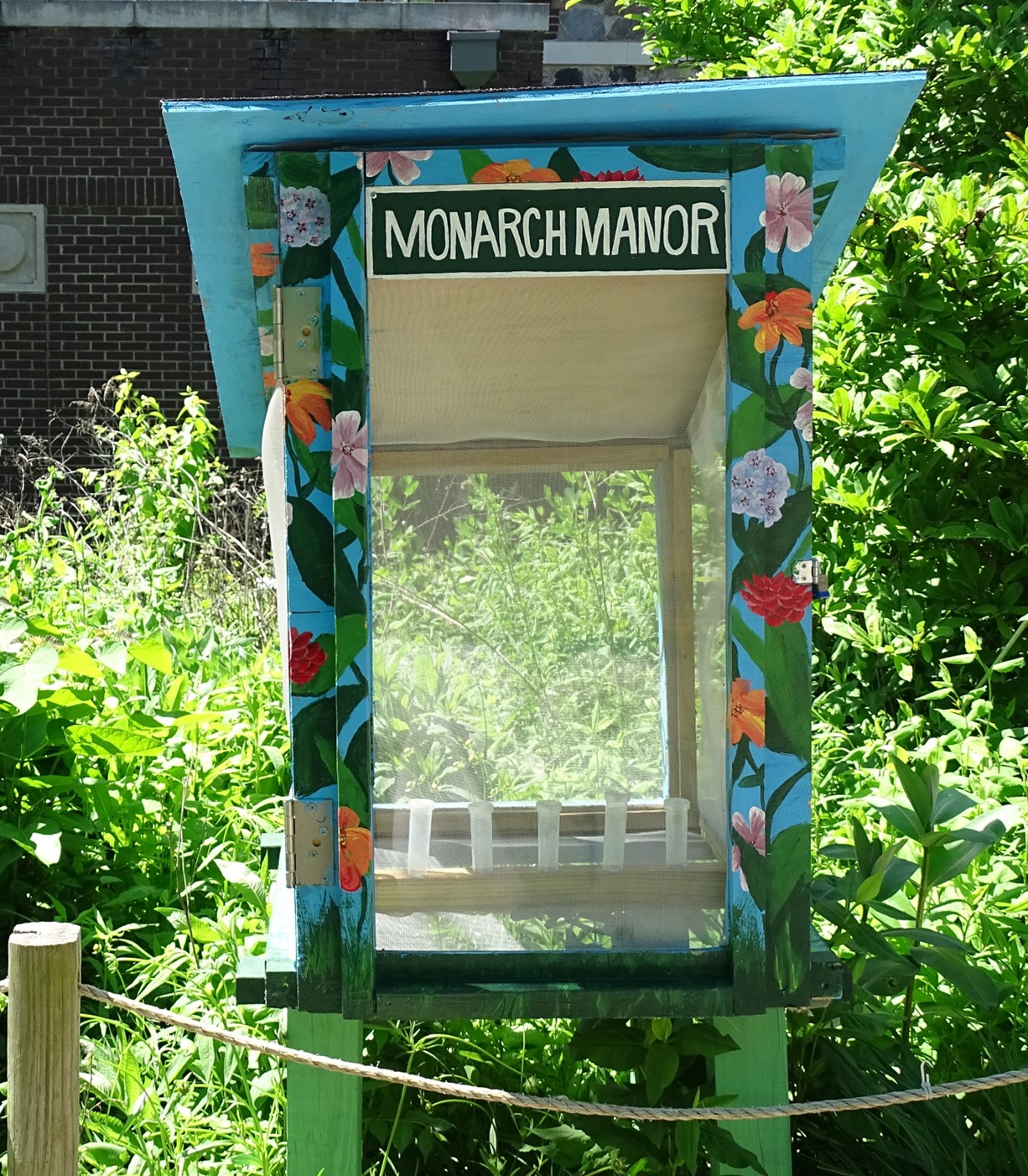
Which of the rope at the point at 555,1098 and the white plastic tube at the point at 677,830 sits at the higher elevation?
the white plastic tube at the point at 677,830

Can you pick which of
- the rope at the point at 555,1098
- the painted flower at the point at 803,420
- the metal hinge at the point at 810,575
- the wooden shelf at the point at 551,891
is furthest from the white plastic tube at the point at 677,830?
the painted flower at the point at 803,420

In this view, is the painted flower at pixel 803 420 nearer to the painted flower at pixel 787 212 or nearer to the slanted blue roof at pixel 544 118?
the painted flower at pixel 787 212

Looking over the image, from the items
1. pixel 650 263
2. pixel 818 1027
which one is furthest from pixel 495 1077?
pixel 650 263

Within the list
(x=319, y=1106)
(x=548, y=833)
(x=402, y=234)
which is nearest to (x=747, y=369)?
(x=402, y=234)

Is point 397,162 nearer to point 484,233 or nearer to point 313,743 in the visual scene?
point 484,233

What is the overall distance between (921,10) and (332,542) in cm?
344

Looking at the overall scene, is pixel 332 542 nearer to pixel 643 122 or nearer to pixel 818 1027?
pixel 643 122

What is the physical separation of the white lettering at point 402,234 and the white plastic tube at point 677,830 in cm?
108

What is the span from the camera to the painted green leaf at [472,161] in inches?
75.1

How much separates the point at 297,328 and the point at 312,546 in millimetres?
333

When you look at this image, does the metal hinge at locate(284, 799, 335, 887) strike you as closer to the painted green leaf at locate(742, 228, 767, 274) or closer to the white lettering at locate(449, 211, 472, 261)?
the white lettering at locate(449, 211, 472, 261)

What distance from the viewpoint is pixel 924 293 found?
A: 12.8ft

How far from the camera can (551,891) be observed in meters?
2.16

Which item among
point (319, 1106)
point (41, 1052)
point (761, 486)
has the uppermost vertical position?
point (761, 486)
